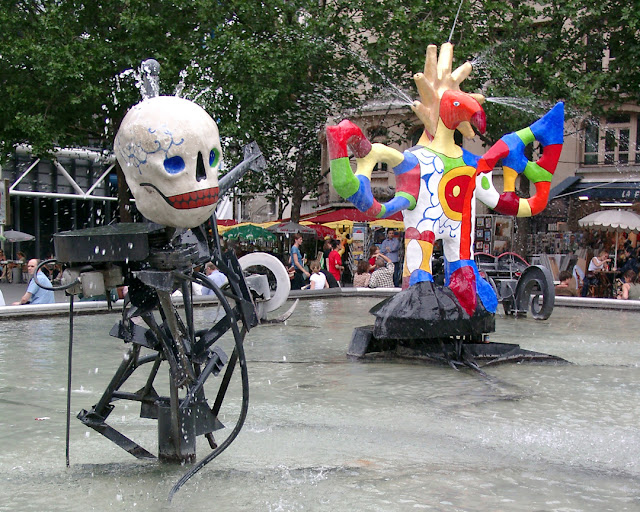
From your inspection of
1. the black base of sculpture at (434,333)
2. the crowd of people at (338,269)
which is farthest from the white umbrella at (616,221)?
the black base of sculpture at (434,333)

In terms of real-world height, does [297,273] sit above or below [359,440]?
above

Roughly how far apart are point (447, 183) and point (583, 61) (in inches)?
643

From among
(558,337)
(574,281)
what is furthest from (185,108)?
(574,281)

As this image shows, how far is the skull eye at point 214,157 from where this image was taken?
13.1 ft

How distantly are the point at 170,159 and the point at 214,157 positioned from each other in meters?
0.27

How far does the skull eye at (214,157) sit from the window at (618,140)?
23115 mm

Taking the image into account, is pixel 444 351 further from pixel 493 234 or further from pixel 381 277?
pixel 493 234

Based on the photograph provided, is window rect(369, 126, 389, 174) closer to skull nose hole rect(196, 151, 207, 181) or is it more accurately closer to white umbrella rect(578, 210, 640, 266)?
white umbrella rect(578, 210, 640, 266)

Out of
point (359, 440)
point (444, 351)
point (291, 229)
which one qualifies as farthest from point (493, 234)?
point (359, 440)

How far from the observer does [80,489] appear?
407 cm

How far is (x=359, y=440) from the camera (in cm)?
509

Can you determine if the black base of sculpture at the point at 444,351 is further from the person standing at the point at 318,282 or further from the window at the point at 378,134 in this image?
the window at the point at 378,134

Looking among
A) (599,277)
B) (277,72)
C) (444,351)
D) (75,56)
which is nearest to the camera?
(444,351)

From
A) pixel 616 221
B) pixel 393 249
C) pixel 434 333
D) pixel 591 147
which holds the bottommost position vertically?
pixel 434 333
